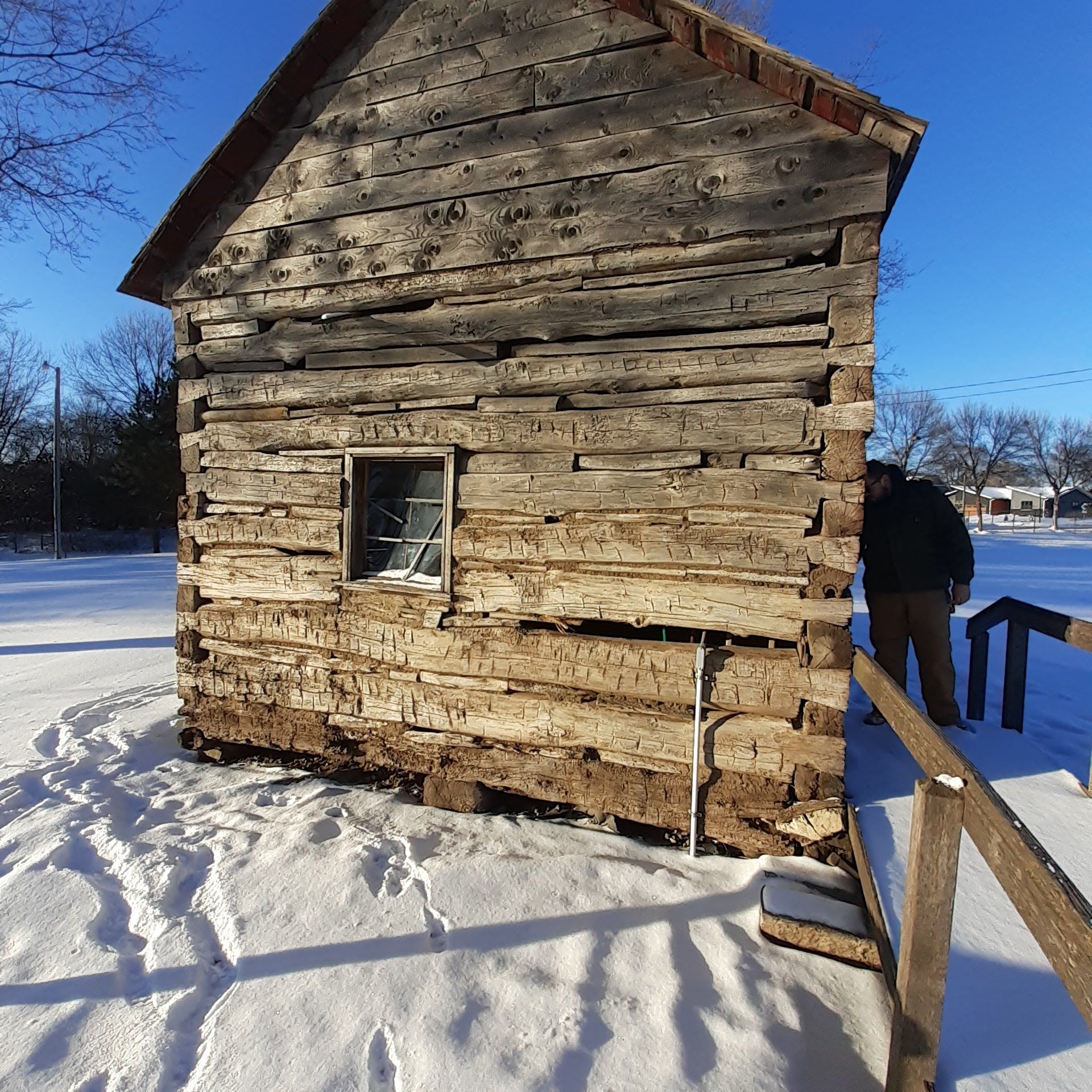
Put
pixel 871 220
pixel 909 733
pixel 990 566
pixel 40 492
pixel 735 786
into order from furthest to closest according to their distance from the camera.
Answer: pixel 40 492, pixel 990 566, pixel 735 786, pixel 871 220, pixel 909 733

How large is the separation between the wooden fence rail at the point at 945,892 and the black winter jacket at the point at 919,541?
2765mm

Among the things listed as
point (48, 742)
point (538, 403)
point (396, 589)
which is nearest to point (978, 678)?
point (538, 403)

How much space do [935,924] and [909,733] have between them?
57 cm

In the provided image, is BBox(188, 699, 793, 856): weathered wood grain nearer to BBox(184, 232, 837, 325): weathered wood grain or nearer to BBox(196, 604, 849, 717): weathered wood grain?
BBox(196, 604, 849, 717): weathered wood grain

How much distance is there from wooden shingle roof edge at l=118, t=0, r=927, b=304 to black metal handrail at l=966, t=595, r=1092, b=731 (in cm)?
295

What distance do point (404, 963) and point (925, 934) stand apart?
2.14 m

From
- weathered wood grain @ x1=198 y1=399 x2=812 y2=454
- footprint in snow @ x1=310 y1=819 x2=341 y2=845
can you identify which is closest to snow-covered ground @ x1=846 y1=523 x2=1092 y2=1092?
weathered wood grain @ x1=198 y1=399 x2=812 y2=454

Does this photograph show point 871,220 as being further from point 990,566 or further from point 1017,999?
point 990,566

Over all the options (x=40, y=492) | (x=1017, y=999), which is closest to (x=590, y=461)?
(x=1017, y=999)

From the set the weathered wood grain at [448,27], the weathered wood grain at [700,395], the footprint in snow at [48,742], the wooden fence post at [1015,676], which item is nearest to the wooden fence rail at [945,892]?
the weathered wood grain at [700,395]

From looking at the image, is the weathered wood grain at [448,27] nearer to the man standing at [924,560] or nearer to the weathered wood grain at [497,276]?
the weathered wood grain at [497,276]

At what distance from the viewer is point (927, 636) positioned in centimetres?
450

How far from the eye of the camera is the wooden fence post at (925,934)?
1659 millimetres

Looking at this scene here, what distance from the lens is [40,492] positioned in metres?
31.6
